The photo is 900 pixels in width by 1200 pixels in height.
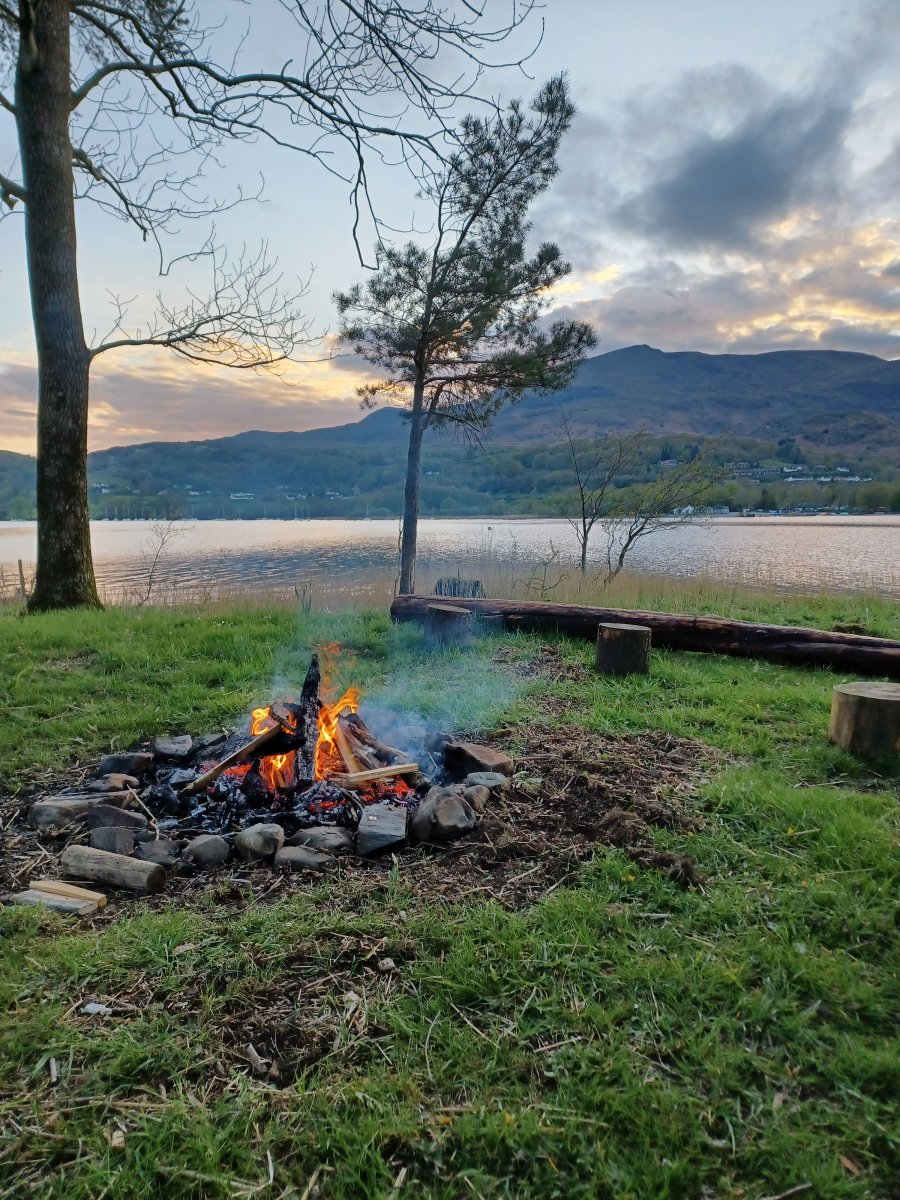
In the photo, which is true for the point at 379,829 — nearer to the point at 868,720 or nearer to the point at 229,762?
the point at 229,762

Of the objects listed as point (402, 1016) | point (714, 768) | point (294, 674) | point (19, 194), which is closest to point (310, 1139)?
point (402, 1016)

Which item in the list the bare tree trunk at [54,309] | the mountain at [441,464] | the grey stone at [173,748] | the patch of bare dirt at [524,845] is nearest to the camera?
the patch of bare dirt at [524,845]

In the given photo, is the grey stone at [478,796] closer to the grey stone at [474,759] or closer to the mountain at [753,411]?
the grey stone at [474,759]

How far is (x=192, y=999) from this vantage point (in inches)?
79.7

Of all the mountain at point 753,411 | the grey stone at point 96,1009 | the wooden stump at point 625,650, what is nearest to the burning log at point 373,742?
the grey stone at point 96,1009

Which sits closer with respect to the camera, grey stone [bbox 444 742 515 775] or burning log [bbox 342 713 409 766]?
grey stone [bbox 444 742 515 775]

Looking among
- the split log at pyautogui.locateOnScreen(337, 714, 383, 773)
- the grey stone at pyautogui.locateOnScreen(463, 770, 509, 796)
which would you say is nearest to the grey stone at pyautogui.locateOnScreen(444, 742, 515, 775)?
the grey stone at pyautogui.locateOnScreen(463, 770, 509, 796)

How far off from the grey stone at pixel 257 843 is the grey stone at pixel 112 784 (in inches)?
43.8

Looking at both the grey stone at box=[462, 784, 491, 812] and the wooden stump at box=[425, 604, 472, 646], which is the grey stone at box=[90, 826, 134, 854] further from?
the wooden stump at box=[425, 604, 472, 646]

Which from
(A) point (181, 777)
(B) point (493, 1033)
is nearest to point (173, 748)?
(A) point (181, 777)

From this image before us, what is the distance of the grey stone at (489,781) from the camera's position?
3.54m

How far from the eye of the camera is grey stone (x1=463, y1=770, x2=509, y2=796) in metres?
3.54

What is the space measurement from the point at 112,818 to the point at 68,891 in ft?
2.07

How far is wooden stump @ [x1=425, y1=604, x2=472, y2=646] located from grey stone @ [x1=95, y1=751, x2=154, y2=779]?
12.9 ft
